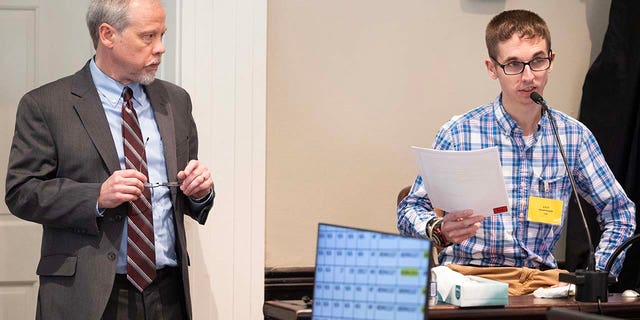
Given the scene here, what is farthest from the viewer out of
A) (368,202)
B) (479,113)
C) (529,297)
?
(368,202)

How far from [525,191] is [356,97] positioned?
1.09 m

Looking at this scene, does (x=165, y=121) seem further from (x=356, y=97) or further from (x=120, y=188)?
(x=356, y=97)

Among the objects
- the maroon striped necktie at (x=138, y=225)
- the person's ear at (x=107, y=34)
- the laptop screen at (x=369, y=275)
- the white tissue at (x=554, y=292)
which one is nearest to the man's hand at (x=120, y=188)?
the maroon striped necktie at (x=138, y=225)

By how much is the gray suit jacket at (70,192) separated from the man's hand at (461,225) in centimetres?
83

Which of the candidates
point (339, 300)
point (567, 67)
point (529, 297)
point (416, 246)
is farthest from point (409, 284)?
point (567, 67)

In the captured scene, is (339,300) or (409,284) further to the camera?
(339,300)

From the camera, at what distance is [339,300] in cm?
194

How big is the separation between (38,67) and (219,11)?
0.84 m

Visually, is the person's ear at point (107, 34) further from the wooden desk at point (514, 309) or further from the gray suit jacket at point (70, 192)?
the wooden desk at point (514, 309)

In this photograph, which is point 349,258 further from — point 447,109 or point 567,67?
point 567,67

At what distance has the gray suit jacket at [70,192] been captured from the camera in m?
2.74

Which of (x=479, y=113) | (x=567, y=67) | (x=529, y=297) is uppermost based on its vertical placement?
(x=567, y=67)

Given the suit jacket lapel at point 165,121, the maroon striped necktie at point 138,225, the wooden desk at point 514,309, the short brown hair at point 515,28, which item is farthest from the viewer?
the short brown hair at point 515,28

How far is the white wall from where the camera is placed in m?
3.91
